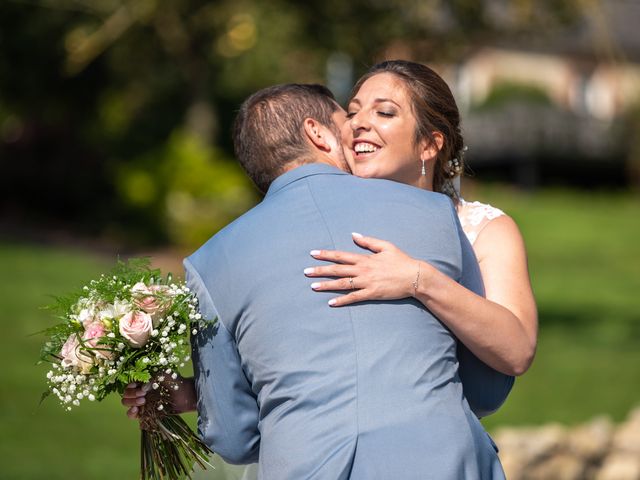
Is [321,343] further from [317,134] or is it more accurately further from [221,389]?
[317,134]

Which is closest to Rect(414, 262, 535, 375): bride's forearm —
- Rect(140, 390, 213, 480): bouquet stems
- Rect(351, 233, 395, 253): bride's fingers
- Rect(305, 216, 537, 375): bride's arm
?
Rect(305, 216, 537, 375): bride's arm

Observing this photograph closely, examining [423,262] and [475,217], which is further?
[475,217]

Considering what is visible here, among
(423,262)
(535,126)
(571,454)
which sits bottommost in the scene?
(571,454)

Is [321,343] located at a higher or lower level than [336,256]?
lower

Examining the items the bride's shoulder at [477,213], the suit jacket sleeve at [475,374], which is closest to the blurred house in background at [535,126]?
the bride's shoulder at [477,213]

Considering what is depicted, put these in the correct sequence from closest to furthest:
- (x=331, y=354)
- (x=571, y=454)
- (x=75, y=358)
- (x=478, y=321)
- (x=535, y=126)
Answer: (x=331, y=354), (x=478, y=321), (x=75, y=358), (x=571, y=454), (x=535, y=126)

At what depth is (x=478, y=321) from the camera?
308 centimetres

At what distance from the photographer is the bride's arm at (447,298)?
3.02 metres

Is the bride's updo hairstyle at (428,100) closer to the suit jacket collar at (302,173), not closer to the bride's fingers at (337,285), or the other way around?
the suit jacket collar at (302,173)

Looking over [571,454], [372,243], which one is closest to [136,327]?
[372,243]

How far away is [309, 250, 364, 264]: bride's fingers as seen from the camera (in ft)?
A: 9.99

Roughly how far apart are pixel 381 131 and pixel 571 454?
5.32 meters

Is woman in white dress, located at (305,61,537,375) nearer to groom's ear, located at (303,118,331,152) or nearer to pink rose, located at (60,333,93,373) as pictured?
groom's ear, located at (303,118,331,152)

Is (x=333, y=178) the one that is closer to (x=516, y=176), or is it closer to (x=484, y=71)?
(x=516, y=176)
